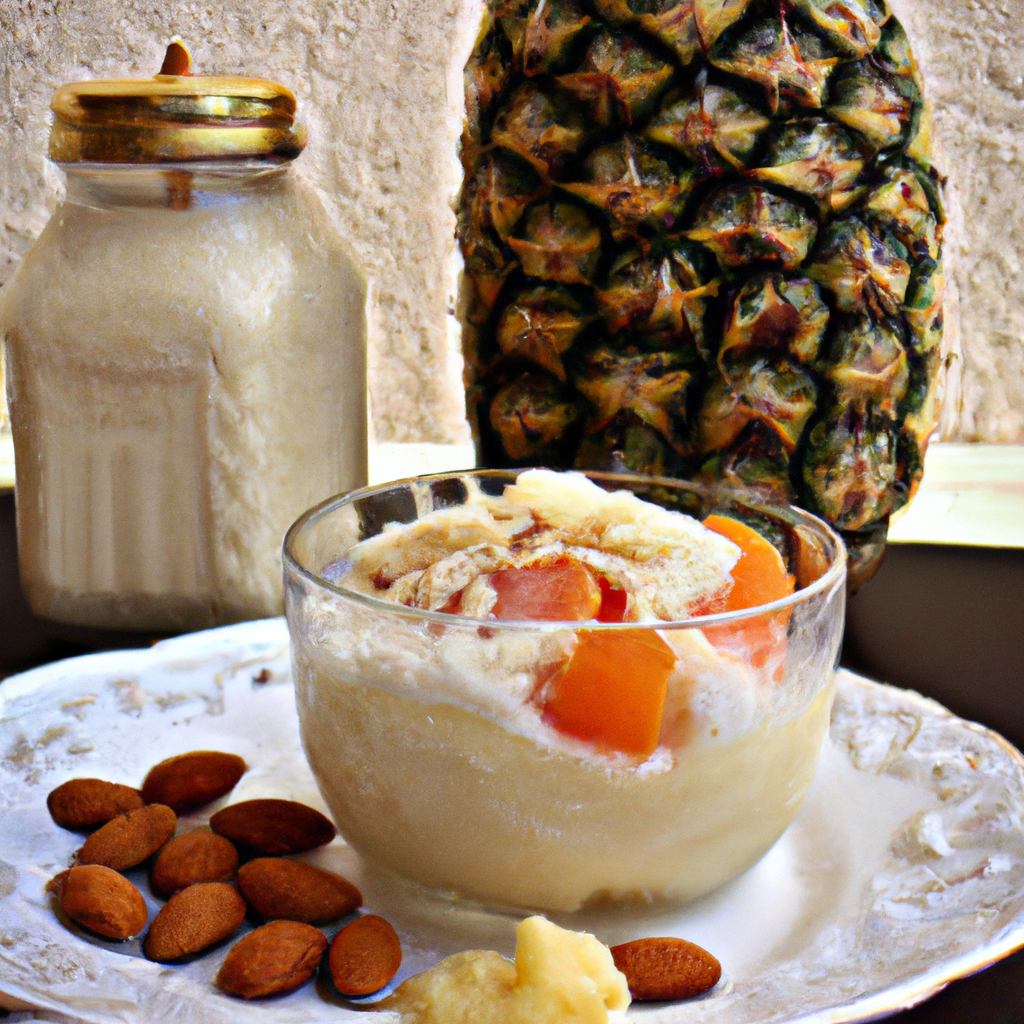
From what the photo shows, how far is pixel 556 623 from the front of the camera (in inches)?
13.9

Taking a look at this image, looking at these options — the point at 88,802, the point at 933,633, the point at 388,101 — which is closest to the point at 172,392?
the point at 88,802

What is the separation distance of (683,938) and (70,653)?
41 cm

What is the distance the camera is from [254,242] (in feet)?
2.11

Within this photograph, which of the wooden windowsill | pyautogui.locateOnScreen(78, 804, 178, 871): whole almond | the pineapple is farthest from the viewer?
the wooden windowsill

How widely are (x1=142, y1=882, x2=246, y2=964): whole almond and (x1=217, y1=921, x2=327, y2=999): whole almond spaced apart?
11 mm

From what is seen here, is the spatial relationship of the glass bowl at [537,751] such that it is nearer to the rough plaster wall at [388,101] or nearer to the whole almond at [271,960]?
the whole almond at [271,960]

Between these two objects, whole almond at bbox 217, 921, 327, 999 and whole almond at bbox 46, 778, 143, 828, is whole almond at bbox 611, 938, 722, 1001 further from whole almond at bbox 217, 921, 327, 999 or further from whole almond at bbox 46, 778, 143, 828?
whole almond at bbox 46, 778, 143, 828

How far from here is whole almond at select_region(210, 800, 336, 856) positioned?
44 centimetres

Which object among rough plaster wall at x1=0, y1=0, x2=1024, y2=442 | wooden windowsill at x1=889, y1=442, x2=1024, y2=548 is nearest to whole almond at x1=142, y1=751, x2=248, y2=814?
wooden windowsill at x1=889, y1=442, x2=1024, y2=548

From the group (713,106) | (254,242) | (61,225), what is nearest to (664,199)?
(713,106)

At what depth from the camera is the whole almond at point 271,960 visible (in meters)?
0.35

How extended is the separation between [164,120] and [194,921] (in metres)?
0.40

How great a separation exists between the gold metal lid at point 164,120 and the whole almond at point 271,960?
399 mm

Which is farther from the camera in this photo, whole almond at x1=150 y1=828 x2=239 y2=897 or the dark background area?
the dark background area
